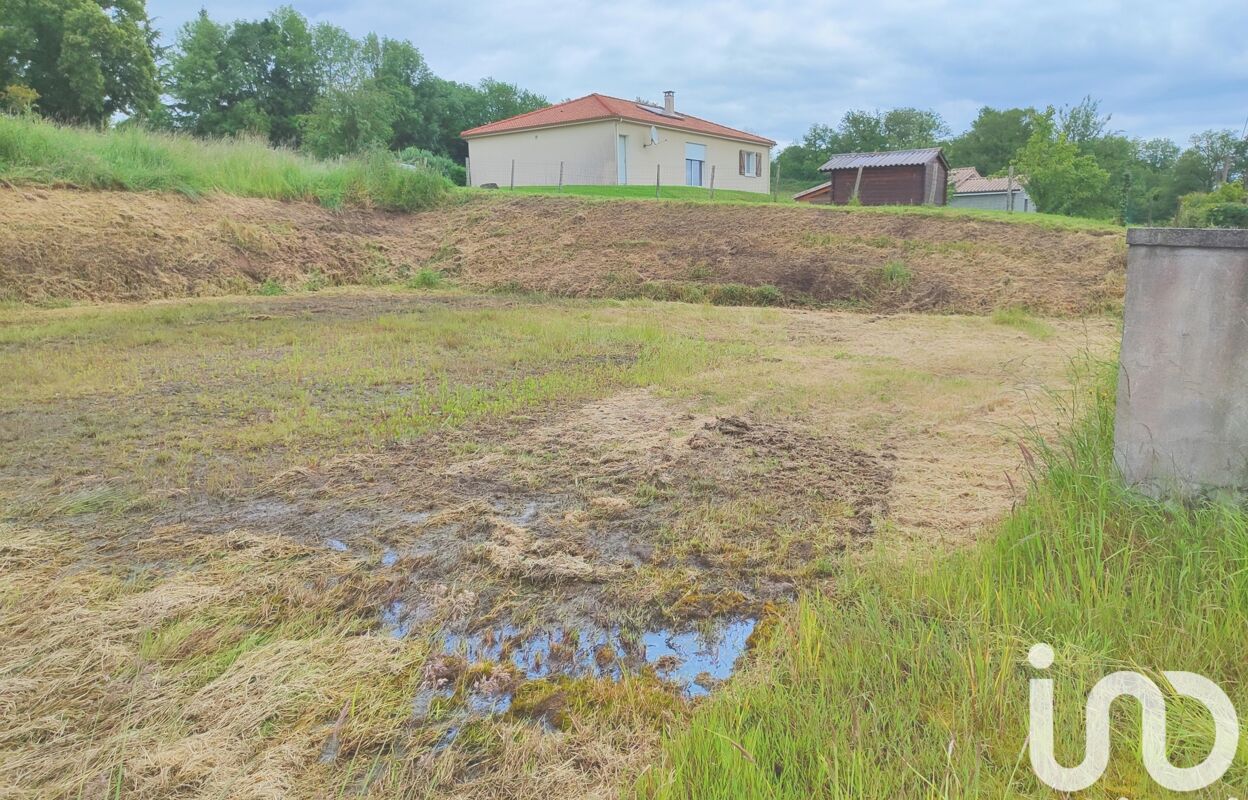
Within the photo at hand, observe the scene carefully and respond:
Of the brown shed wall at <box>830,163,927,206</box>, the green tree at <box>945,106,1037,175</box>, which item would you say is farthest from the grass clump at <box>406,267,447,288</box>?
the green tree at <box>945,106,1037,175</box>

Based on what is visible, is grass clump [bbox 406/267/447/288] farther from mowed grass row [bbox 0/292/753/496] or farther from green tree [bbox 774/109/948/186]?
green tree [bbox 774/109/948/186]

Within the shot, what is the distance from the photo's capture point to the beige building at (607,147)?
29.0 m

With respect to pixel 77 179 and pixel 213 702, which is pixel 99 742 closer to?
pixel 213 702

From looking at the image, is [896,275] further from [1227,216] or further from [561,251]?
[561,251]

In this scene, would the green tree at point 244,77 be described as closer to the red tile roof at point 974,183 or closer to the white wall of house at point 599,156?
the white wall of house at point 599,156

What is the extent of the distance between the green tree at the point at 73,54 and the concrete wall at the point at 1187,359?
33.8 meters

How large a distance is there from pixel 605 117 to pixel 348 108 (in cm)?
1605

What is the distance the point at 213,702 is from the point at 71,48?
3561 cm

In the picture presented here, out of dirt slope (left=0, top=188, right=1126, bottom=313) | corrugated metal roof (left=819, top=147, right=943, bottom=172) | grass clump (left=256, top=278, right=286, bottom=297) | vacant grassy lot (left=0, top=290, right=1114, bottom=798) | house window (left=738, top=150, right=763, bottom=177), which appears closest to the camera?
vacant grassy lot (left=0, top=290, right=1114, bottom=798)

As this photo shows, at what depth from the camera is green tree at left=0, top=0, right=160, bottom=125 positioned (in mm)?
28453

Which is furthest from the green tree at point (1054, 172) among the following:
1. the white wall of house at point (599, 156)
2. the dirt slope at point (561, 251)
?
the dirt slope at point (561, 251)

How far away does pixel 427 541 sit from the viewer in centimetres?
361

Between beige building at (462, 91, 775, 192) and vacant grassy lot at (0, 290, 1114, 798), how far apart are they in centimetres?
2271

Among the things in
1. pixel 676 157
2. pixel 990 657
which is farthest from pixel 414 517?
pixel 676 157
